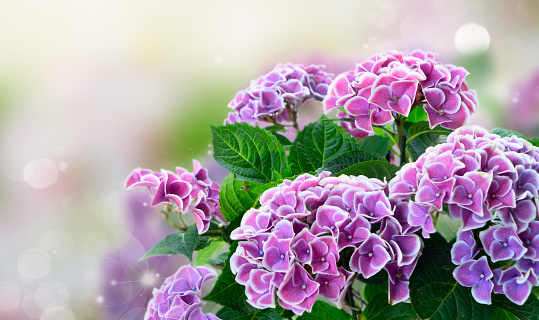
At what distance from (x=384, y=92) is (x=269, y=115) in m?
0.20

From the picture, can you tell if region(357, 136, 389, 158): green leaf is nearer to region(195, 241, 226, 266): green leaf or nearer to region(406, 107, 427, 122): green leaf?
region(406, 107, 427, 122): green leaf

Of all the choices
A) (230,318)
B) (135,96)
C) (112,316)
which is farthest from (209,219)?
(135,96)

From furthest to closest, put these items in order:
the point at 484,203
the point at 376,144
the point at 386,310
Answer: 1. the point at 376,144
2. the point at 386,310
3. the point at 484,203

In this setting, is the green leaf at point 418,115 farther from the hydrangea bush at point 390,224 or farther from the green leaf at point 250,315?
the green leaf at point 250,315

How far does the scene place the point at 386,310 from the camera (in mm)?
543

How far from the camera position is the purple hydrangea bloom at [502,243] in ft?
1.39

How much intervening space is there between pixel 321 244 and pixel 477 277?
0.40 ft

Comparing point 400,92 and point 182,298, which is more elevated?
point 400,92

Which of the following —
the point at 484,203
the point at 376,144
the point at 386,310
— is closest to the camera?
the point at 484,203

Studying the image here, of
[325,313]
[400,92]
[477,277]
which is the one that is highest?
[400,92]

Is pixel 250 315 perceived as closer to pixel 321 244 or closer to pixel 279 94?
pixel 321 244

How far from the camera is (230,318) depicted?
523 millimetres

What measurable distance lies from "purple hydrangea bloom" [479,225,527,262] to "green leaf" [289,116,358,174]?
0.22 meters

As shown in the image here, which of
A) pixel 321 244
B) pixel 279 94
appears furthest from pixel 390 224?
pixel 279 94
